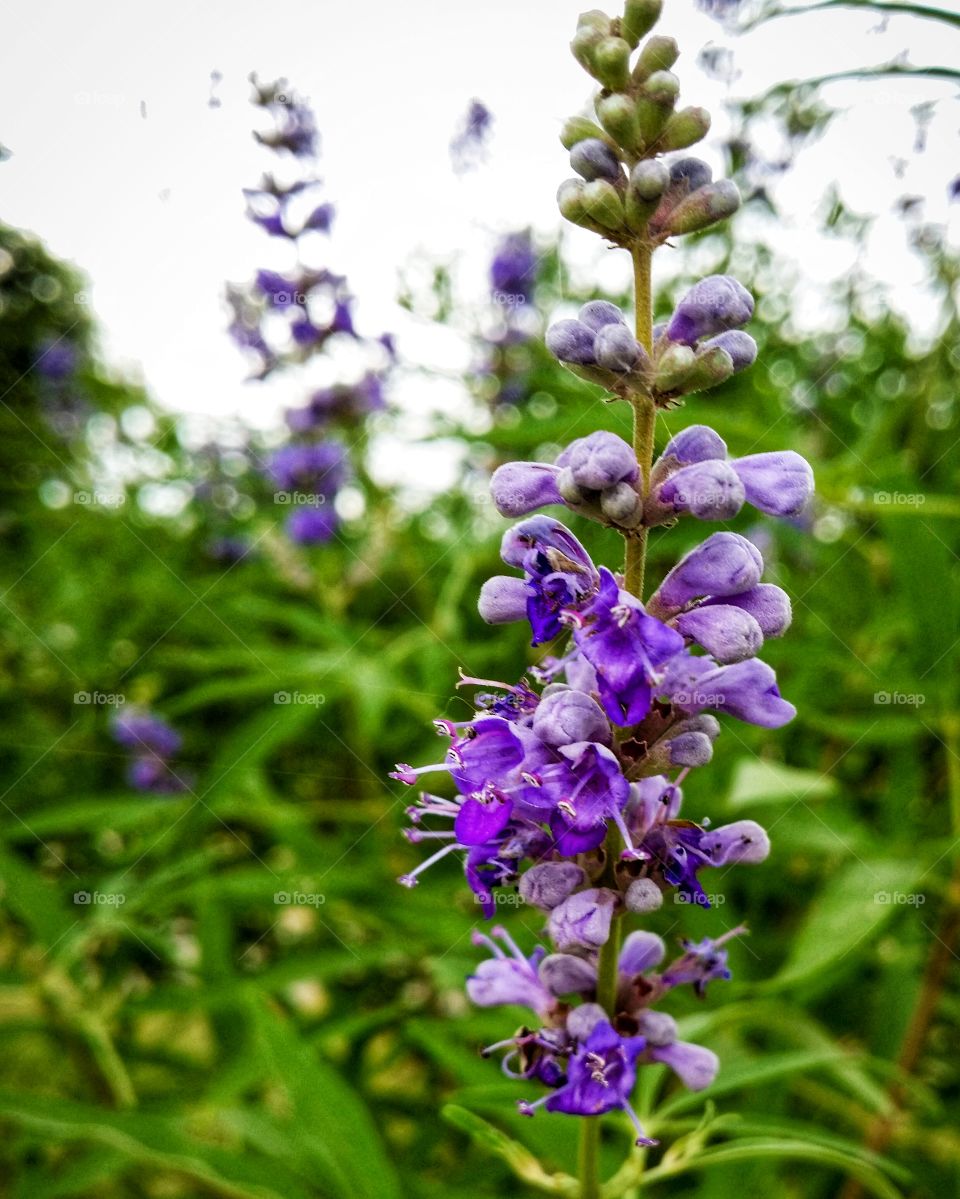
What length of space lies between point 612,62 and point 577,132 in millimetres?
101

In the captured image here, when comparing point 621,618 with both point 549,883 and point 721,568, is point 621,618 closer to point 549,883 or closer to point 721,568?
point 721,568

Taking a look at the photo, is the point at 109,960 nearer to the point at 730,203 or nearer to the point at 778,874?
the point at 778,874

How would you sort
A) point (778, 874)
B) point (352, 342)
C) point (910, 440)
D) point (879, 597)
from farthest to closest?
point (352, 342) < point (910, 440) < point (879, 597) < point (778, 874)

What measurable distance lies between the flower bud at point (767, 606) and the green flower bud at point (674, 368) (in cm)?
28

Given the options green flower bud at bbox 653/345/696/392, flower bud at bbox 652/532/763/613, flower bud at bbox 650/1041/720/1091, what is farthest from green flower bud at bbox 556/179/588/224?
flower bud at bbox 650/1041/720/1091

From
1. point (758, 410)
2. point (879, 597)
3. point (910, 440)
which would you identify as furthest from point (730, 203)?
point (910, 440)

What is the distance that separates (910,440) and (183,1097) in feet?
10.5

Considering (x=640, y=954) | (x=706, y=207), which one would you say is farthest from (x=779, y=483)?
(x=640, y=954)

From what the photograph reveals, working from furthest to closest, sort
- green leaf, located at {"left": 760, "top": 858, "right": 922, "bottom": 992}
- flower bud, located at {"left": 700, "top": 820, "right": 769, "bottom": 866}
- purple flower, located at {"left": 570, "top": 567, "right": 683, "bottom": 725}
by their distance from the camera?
green leaf, located at {"left": 760, "top": 858, "right": 922, "bottom": 992}, flower bud, located at {"left": 700, "top": 820, "right": 769, "bottom": 866}, purple flower, located at {"left": 570, "top": 567, "right": 683, "bottom": 725}

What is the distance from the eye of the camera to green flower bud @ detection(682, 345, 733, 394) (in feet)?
4.10

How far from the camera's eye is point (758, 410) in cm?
318

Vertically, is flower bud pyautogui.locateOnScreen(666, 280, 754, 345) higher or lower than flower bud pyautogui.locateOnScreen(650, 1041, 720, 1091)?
higher

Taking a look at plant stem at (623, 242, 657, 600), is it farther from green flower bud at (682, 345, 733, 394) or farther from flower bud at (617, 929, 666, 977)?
flower bud at (617, 929, 666, 977)

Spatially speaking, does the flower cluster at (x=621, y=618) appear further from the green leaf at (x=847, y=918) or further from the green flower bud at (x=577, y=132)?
the green leaf at (x=847, y=918)
